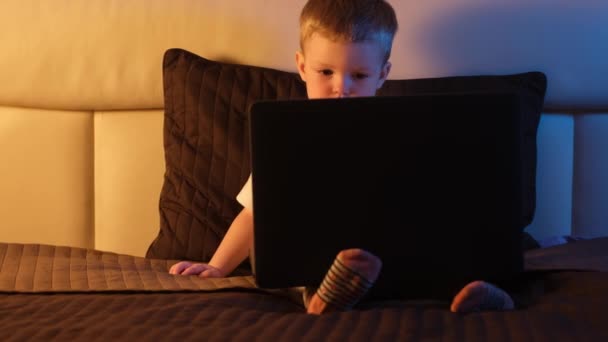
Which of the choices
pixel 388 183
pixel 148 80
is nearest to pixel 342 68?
pixel 388 183

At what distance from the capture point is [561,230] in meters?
1.96

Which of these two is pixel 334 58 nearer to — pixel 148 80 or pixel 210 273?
pixel 210 273

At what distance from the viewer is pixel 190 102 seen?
6.04 ft

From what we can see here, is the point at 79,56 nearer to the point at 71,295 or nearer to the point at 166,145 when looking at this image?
the point at 166,145

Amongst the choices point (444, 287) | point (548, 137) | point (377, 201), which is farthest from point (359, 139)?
point (548, 137)

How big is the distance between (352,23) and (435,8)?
1.30 feet

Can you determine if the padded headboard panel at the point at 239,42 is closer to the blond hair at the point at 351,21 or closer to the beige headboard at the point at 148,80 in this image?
the beige headboard at the point at 148,80

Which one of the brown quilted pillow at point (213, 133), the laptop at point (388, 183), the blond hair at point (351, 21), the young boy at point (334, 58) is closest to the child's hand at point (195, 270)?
the young boy at point (334, 58)

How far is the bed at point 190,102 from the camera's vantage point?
181 centimetres

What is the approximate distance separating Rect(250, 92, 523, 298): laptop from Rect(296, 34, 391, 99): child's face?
0.40m

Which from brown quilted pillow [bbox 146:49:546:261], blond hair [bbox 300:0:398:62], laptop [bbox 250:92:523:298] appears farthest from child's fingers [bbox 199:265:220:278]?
blond hair [bbox 300:0:398:62]

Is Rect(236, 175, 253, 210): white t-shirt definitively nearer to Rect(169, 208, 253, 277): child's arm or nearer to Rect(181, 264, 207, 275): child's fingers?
Rect(169, 208, 253, 277): child's arm

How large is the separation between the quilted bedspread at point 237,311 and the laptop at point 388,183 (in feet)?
0.27

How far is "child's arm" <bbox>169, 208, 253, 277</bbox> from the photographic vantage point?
63.4 inches
